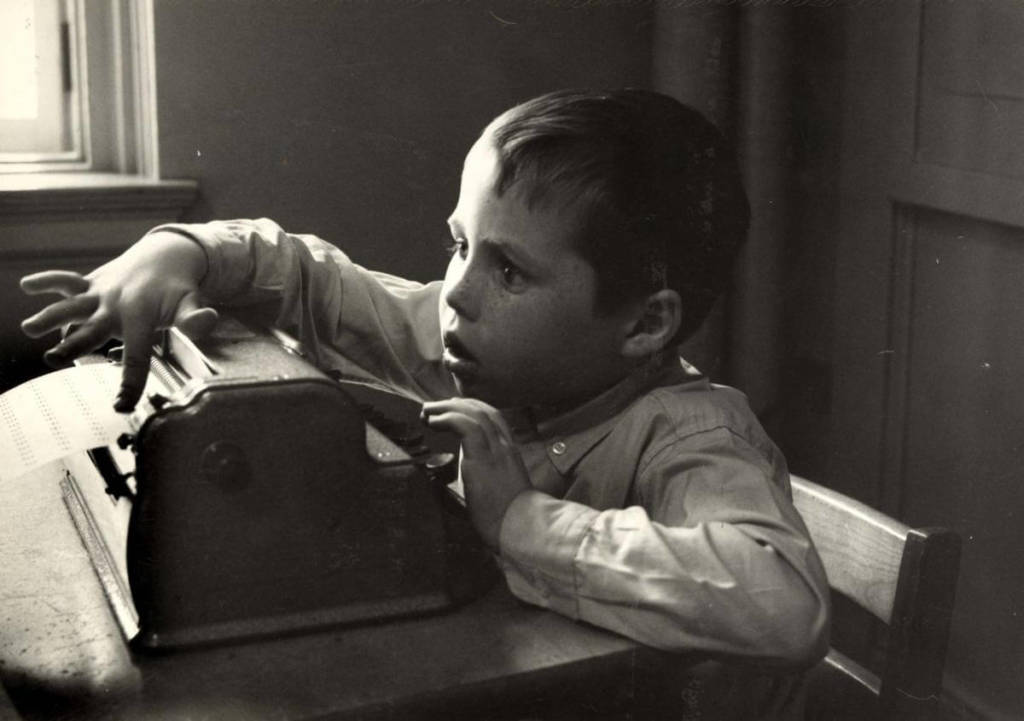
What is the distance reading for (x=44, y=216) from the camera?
197 cm

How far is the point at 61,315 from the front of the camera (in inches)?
46.1

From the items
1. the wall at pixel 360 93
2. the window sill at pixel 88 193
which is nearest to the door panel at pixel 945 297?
the wall at pixel 360 93

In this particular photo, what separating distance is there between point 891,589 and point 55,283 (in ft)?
2.86

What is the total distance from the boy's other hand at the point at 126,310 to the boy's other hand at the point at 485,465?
259 millimetres

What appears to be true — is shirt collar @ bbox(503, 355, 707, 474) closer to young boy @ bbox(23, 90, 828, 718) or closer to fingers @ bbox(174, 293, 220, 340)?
young boy @ bbox(23, 90, 828, 718)

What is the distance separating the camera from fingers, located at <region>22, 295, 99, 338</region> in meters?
1.13

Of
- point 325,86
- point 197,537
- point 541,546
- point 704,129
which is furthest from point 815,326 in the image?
point 197,537

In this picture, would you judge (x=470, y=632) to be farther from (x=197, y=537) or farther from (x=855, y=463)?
(x=855, y=463)

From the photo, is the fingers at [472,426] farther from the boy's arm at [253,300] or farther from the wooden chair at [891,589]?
the wooden chair at [891,589]

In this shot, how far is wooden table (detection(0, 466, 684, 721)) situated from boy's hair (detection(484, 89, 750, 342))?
0.32 meters

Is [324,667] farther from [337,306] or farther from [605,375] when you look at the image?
[337,306]

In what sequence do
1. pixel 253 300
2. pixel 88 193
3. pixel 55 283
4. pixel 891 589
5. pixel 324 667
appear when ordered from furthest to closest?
pixel 88 193 → pixel 253 300 → pixel 891 589 → pixel 55 283 → pixel 324 667

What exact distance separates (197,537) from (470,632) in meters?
0.22

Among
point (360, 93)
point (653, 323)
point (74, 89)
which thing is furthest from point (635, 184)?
point (74, 89)
